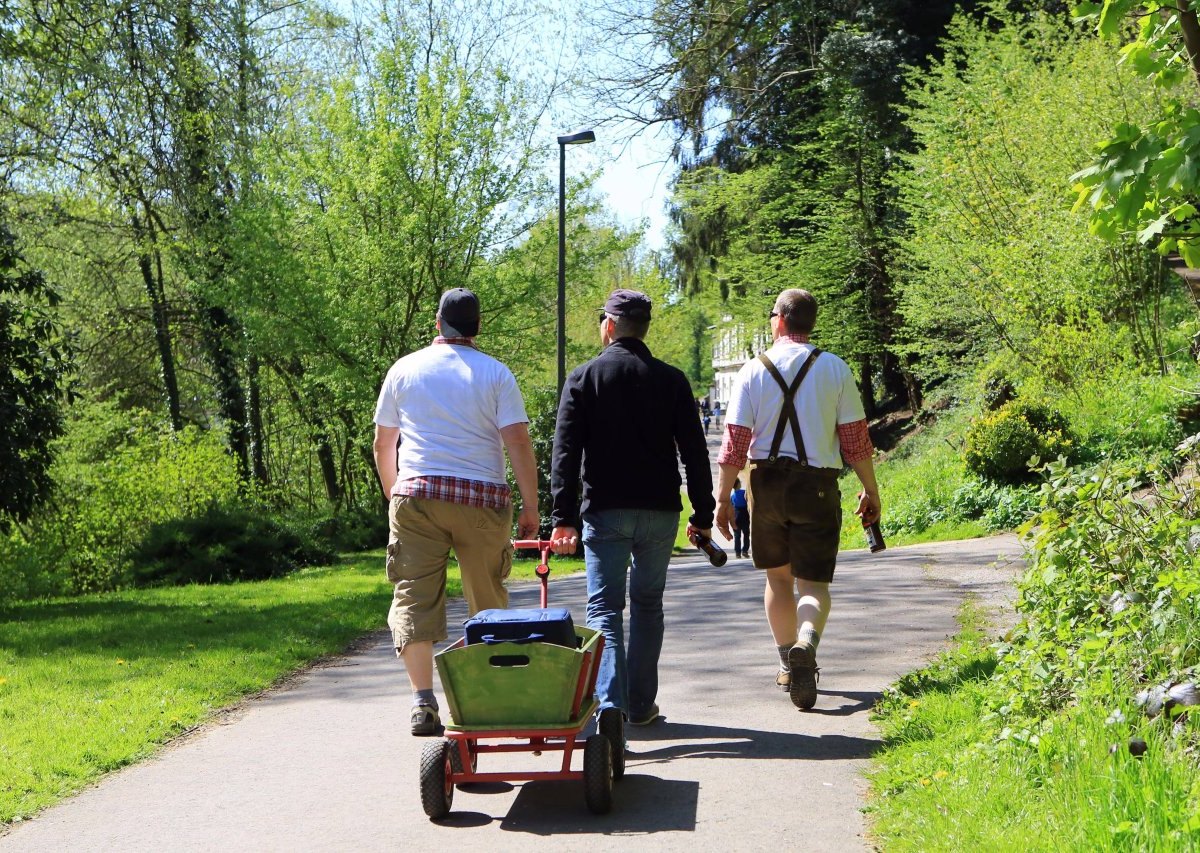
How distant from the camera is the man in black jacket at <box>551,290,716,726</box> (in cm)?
612

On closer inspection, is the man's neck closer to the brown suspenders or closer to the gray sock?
the brown suspenders

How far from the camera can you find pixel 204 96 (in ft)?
70.1

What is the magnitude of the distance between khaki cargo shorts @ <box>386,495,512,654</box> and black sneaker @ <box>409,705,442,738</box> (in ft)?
1.00

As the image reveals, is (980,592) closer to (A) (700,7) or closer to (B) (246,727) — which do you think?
(B) (246,727)

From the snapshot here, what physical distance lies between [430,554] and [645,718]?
133 centimetres

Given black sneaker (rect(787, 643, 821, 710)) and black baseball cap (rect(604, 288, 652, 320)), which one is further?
black sneaker (rect(787, 643, 821, 710))

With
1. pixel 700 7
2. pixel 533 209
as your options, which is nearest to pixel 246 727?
pixel 533 209

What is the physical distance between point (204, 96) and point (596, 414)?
17.2 metres

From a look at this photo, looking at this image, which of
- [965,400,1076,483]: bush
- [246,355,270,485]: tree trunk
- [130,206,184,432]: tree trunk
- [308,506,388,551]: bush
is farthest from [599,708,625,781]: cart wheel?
[246,355,270,485]: tree trunk

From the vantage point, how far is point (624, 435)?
6148mm

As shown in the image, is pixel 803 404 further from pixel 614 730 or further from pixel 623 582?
pixel 614 730

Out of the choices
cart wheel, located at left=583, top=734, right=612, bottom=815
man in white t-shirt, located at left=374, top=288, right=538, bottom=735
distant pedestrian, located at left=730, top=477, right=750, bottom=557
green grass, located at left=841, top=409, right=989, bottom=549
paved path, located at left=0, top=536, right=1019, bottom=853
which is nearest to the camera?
paved path, located at left=0, top=536, right=1019, bottom=853

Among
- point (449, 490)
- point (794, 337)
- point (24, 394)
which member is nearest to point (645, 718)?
point (449, 490)

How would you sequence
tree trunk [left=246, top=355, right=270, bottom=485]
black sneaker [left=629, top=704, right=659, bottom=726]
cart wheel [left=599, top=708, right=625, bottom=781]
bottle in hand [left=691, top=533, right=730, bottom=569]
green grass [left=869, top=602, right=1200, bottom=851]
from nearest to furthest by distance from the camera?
Result: green grass [left=869, top=602, right=1200, bottom=851] → cart wheel [left=599, top=708, right=625, bottom=781] → bottle in hand [left=691, top=533, right=730, bottom=569] → black sneaker [left=629, top=704, right=659, bottom=726] → tree trunk [left=246, top=355, right=270, bottom=485]
